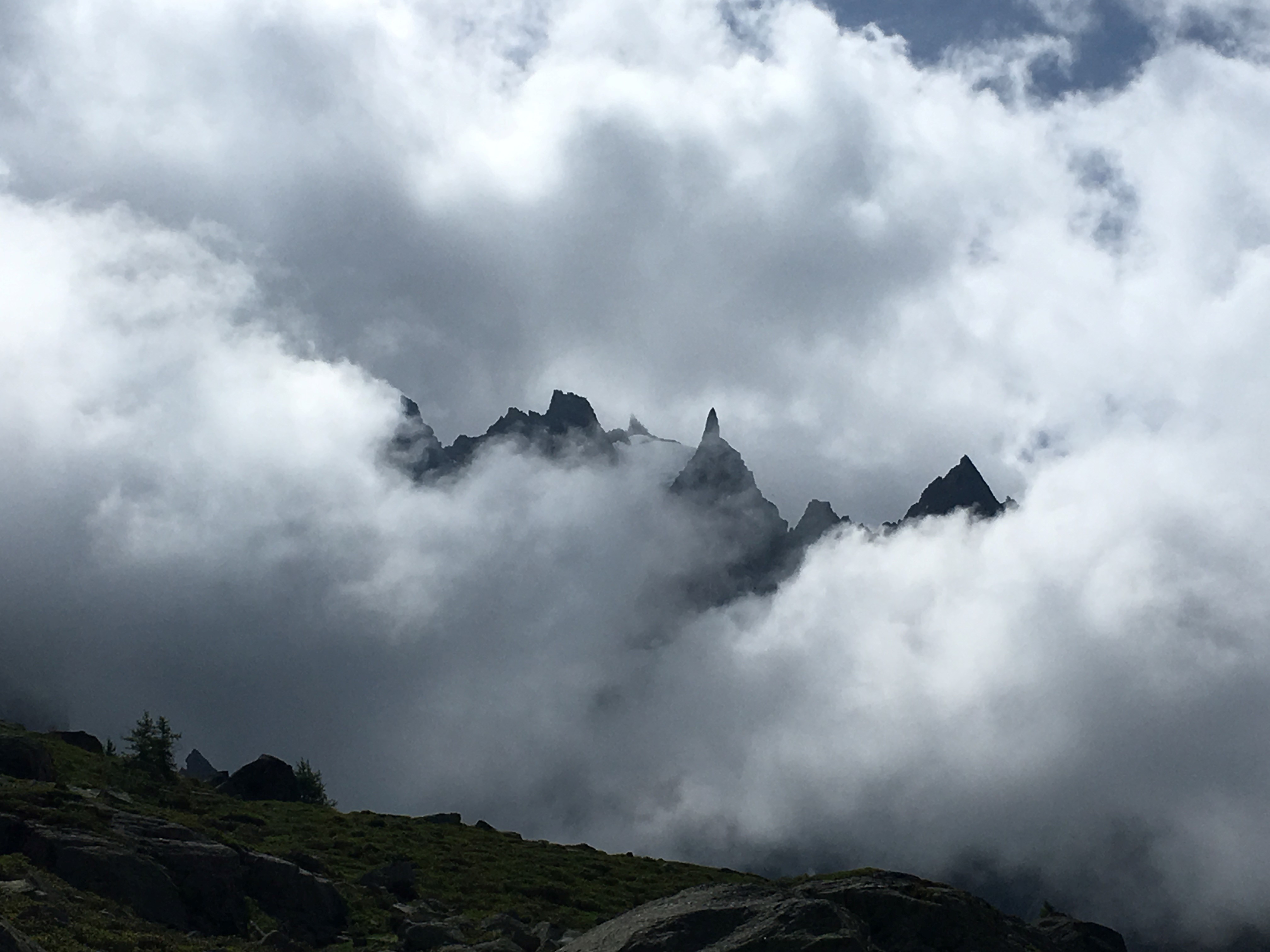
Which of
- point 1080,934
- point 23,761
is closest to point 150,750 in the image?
point 23,761

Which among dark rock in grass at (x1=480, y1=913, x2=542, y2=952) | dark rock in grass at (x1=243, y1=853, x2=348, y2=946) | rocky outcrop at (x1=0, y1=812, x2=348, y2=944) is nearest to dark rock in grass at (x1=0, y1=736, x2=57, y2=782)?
rocky outcrop at (x1=0, y1=812, x2=348, y2=944)

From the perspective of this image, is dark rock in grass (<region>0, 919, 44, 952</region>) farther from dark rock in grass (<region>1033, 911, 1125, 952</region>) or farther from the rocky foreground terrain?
dark rock in grass (<region>1033, 911, 1125, 952</region>)

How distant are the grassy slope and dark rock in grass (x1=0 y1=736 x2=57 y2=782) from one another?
2.18 m

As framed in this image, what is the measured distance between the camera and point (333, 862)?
7481 centimetres

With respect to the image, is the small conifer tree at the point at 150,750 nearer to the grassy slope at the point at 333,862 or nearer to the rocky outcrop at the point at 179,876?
the grassy slope at the point at 333,862

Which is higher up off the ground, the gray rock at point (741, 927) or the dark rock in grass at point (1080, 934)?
the dark rock in grass at point (1080, 934)

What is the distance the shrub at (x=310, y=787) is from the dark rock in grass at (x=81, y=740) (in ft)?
75.4

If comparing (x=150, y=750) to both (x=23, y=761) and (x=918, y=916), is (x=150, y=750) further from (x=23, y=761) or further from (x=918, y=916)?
(x=918, y=916)

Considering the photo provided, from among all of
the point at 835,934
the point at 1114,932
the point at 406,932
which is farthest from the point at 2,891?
the point at 1114,932

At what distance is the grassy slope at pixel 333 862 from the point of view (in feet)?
128

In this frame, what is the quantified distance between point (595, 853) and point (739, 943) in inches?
3275

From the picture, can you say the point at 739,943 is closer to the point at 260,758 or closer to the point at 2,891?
the point at 2,891

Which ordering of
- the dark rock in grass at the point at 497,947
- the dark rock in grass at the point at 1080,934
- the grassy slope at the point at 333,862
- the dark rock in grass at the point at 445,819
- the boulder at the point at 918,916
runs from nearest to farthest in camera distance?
the boulder at the point at 918,916
the grassy slope at the point at 333,862
the dark rock in grass at the point at 497,947
the dark rock in grass at the point at 1080,934
the dark rock in grass at the point at 445,819

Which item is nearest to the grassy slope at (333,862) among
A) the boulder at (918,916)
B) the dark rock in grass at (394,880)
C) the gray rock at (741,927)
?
the dark rock in grass at (394,880)
